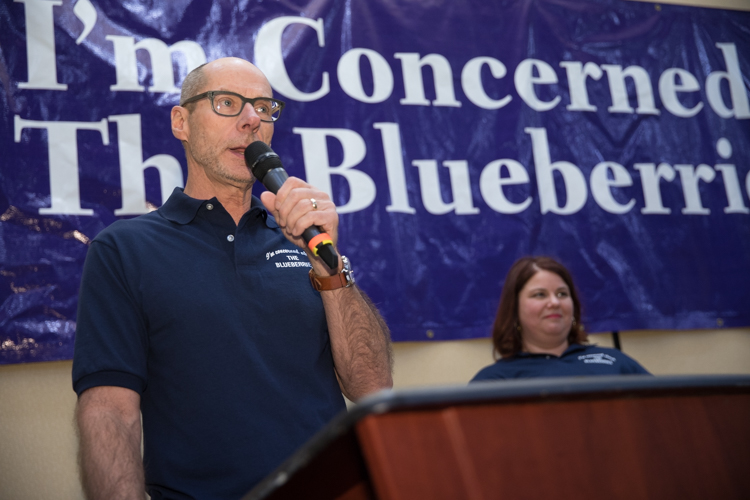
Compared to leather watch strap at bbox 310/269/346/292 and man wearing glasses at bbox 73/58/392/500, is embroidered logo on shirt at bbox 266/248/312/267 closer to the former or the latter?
man wearing glasses at bbox 73/58/392/500

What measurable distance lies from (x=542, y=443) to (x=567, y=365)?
2.02 m

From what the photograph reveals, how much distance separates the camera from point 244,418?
3.94ft

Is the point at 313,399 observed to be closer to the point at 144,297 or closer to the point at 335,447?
the point at 144,297

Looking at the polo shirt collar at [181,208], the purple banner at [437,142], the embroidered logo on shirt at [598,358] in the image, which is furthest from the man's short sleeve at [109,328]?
the embroidered logo on shirt at [598,358]

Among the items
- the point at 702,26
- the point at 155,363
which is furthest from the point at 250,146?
the point at 702,26

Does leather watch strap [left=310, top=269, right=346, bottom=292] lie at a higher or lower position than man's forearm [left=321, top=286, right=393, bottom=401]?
higher

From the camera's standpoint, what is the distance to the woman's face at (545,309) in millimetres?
2514

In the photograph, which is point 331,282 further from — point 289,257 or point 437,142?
point 437,142

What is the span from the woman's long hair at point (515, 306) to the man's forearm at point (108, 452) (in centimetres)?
160

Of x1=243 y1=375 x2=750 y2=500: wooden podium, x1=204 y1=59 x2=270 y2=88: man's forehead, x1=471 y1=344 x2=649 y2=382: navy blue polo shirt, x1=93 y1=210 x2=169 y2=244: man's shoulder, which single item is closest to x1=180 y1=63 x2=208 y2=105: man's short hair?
x1=204 y1=59 x2=270 y2=88: man's forehead

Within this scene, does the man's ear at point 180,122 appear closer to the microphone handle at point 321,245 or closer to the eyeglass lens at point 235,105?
the eyeglass lens at point 235,105

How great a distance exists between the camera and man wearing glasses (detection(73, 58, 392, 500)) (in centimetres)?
116

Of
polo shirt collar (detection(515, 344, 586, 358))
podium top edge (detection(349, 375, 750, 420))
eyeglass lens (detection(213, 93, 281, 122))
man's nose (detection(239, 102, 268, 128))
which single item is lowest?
polo shirt collar (detection(515, 344, 586, 358))

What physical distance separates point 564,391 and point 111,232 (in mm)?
1024
